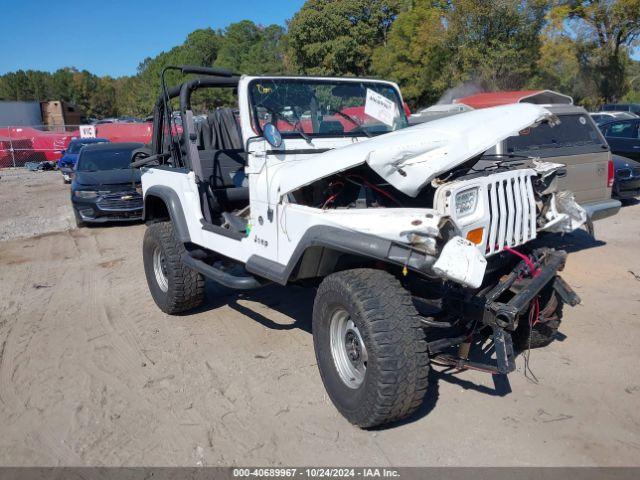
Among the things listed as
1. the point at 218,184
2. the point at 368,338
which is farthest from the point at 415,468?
the point at 218,184

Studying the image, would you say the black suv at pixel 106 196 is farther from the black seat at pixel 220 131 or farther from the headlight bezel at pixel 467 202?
the headlight bezel at pixel 467 202

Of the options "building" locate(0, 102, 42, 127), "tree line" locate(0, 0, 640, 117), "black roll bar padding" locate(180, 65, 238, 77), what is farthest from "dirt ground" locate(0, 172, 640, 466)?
"building" locate(0, 102, 42, 127)

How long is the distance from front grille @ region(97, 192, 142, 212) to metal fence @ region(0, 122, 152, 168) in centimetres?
1462

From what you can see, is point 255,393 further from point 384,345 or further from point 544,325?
point 544,325

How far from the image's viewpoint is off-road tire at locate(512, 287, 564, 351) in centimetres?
408

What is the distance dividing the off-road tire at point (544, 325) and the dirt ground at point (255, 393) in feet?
0.40

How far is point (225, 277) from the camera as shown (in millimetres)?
4344

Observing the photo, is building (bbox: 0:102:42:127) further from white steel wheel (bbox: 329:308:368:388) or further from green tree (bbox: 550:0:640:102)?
white steel wheel (bbox: 329:308:368:388)

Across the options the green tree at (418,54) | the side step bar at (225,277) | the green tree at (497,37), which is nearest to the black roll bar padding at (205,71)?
the side step bar at (225,277)

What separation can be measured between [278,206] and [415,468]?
1849 mm

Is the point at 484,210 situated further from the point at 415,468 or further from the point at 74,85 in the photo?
the point at 74,85

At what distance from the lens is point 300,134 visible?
4.39 meters

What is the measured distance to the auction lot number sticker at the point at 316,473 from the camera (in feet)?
9.76

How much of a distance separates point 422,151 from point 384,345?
1.11 meters
